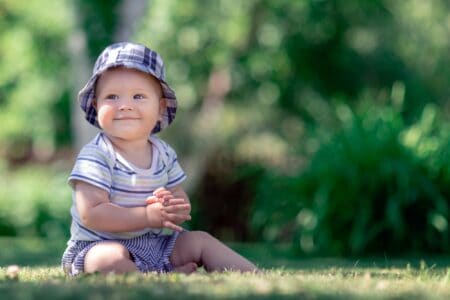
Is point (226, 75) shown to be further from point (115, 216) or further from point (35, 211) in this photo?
point (115, 216)

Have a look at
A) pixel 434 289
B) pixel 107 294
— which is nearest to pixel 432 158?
pixel 434 289

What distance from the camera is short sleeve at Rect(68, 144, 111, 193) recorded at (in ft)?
13.9

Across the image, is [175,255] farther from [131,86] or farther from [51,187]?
[51,187]

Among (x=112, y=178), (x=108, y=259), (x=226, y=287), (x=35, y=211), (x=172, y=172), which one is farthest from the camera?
(x=35, y=211)

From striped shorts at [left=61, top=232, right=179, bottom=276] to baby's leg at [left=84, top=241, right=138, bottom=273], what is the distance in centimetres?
8

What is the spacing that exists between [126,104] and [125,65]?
18 cm

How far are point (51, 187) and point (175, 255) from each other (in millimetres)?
10088

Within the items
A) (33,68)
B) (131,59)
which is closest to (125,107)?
(131,59)

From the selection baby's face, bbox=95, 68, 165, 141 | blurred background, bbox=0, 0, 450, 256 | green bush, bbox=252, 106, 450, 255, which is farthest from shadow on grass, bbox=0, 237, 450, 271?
blurred background, bbox=0, 0, 450, 256

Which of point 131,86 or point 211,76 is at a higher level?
point 211,76

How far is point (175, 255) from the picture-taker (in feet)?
14.8

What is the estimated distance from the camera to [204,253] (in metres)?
4.49

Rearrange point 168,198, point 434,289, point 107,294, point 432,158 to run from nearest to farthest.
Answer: point 107,294 → point 434,289 → point 168,198 → point 432,158

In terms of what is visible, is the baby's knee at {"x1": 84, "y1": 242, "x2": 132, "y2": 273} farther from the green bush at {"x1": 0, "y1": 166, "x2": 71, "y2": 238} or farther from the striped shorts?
the green bush at {"x1": 0, "y1": 166, "x2": 71, "y2": 238}
